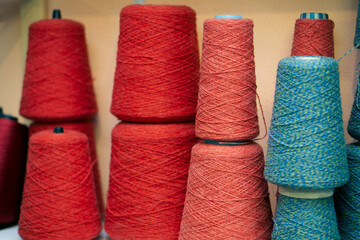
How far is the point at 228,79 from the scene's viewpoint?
71.6 inches

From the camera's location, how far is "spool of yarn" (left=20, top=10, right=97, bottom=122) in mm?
2379

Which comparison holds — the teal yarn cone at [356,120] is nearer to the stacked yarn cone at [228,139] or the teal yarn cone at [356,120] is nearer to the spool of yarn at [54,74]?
the stacked yarn cone at [228,139]

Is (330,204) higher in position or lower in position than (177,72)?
lower

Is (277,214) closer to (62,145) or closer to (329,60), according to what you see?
(329,60)

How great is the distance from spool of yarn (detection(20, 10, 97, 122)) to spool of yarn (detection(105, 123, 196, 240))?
370 millimetres

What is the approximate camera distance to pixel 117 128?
7.16ft

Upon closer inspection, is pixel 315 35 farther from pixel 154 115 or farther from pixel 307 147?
pixel 154 115

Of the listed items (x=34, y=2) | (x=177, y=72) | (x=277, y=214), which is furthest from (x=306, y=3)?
(x=34, y=2)

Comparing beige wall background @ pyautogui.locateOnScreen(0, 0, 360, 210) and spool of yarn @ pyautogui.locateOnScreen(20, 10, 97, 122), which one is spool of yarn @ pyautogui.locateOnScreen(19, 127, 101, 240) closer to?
spool of yarn @ pyautogui.locateOnScreen(20, 10, 97, 122)

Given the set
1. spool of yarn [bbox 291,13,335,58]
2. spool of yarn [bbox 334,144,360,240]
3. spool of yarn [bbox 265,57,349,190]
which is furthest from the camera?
spool of yarn [bbox 291,13,335,58]

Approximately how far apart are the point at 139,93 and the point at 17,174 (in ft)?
2.58

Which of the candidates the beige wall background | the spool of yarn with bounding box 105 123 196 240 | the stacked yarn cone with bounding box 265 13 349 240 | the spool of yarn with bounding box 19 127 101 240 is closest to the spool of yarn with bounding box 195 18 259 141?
the stacked yarn cone with bounding box 265 13 349 240

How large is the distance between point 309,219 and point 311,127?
28 cm

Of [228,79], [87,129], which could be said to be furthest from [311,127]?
[87,129]
